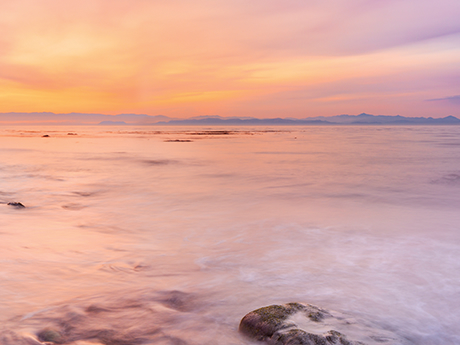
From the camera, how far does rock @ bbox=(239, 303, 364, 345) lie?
2.69 m

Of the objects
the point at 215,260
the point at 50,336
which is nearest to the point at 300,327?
the point at 50,336

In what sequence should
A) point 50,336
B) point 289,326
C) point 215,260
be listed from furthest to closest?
point 215,260, point 50,336, point 289,326

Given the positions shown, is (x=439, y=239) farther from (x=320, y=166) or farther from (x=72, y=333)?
(x=320, y=166)

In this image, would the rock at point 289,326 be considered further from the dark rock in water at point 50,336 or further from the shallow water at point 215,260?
the dark rock in water at point 50,336

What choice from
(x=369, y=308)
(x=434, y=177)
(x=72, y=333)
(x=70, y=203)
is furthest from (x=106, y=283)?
(x=434, y=177)

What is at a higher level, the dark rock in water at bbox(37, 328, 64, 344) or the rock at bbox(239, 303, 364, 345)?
the rock at bbox(239, 303, 364, 345)

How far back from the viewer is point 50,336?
301 centimetres

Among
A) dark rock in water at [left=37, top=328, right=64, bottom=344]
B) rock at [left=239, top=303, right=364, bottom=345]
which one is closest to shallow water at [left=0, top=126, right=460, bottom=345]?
dark rock in water at [left=37, top=328, right=64, bottom=344]

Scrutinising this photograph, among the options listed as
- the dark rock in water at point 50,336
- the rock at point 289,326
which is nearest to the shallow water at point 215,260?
the dark rock in water at point 50,336

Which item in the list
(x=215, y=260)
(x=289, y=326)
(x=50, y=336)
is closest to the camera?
(x=289, y=326)

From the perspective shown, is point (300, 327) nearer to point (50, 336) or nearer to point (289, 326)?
point (289, 326)

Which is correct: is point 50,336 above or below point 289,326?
below

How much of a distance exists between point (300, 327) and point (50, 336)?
216 cm

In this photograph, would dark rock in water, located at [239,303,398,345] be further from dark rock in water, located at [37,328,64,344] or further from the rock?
dark rock in water, located at [37,328,64,344]
